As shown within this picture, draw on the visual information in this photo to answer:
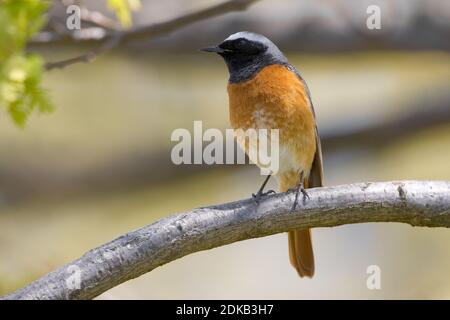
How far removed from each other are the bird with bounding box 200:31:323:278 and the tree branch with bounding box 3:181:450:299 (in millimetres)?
755

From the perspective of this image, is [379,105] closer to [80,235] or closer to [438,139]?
[438,139]

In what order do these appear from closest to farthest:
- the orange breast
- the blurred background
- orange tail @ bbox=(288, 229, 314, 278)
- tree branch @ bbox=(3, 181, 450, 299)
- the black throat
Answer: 1. tree branch @ bbox=(3, 181, 450, 299)
2. the orange breast
3. the black throat
4. orange tail @ bbox=(288, 229, 314, 278)
5. the blurred background

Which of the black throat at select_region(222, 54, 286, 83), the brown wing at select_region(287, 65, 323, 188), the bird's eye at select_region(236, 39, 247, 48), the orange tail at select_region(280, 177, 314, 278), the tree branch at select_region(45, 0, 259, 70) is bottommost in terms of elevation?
the orange tail at select_region(280, 177, 314, 278)

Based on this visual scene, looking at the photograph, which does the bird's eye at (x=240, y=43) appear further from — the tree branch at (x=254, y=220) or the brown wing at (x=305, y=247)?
the tree branch at (x=254, y=220)

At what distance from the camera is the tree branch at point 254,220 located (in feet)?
11.6

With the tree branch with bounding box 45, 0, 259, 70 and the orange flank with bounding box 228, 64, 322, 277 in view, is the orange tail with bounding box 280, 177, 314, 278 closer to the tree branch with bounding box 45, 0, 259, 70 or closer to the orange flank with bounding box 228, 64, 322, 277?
the orange flank with bounding box 228, 64, 322, 277

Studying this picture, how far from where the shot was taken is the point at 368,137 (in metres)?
8.27

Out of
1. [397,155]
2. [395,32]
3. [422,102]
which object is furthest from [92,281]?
[397,155]

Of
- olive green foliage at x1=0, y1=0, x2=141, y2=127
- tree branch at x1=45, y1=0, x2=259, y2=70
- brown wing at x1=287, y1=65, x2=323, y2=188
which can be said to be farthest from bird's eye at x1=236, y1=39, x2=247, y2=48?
olive green foliage at x1=0, y1=0, x2=141, y2=127

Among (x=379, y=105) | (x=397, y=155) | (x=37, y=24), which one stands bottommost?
(x=37, y=24)

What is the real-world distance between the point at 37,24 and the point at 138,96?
636 centimetres

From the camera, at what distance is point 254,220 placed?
387cm

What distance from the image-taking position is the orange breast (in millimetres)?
4902

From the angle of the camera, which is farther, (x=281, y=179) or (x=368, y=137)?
(x=368, y=137)
